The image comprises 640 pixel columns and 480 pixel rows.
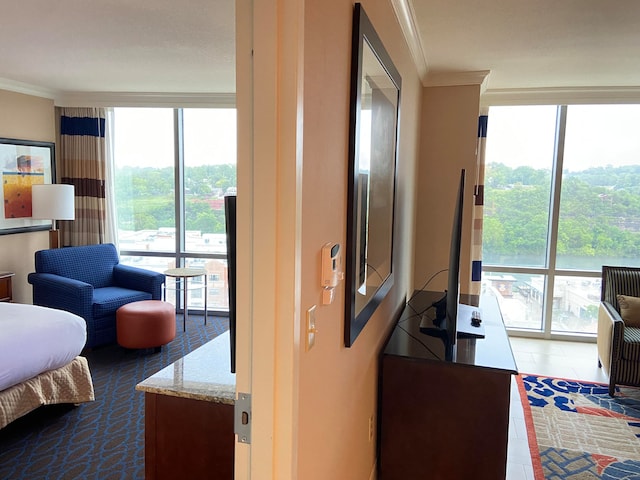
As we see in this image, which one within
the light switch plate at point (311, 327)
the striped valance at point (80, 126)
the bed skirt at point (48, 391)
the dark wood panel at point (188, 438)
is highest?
the striped valance at point (80, 126)

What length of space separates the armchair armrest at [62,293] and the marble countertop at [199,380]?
2886mm

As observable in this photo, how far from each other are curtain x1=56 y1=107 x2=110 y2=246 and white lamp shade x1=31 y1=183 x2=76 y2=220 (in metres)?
0.57

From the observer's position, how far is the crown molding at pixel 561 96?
4.45 meters

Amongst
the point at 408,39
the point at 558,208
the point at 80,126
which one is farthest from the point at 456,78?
the point at 80,126

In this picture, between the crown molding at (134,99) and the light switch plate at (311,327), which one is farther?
the crown molding at (134,99)

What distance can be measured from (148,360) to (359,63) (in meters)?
3.42

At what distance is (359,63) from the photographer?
62.6 inches

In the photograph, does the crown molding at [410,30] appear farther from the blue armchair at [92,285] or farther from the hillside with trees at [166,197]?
the blue armchair at [92,285]

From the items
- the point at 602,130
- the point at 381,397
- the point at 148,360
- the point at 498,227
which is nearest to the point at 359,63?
the point at 381,397

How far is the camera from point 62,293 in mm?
4312

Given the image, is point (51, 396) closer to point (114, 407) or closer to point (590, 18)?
point (114, 407)

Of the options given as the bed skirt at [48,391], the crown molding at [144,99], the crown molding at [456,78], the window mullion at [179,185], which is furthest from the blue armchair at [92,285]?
the crown molding at [456,78]

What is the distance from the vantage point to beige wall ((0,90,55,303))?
4.72 metres

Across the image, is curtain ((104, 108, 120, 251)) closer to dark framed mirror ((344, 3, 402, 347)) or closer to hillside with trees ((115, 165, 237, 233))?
hillside with trees ((115, 165, 237, 233))
